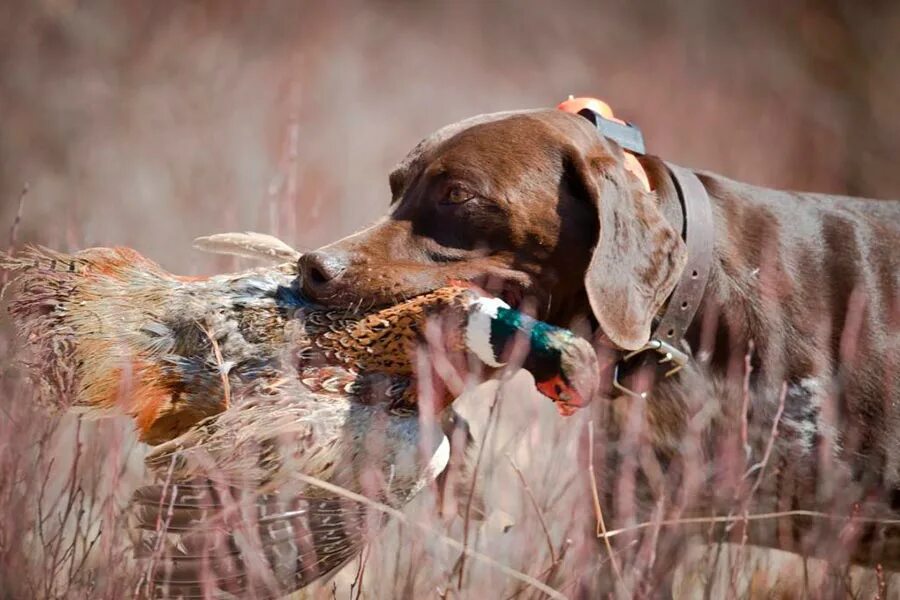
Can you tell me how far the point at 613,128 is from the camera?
3396 millimetres

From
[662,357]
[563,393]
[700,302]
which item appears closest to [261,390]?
[563,393]

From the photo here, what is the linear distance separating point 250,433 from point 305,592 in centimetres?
90

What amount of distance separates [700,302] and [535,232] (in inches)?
20.2

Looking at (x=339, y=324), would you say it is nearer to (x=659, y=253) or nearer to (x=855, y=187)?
(x=659, y=253)

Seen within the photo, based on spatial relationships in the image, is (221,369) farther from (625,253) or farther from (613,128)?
(613,128)

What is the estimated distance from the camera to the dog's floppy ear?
9.55 ft

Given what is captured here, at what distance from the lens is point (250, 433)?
2.33m

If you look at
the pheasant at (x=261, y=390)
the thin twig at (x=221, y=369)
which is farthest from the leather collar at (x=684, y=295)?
the thin twig at (x=221, y=369)

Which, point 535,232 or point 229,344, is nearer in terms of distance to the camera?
point 229,344

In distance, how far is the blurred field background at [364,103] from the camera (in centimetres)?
511

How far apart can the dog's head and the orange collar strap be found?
121mm

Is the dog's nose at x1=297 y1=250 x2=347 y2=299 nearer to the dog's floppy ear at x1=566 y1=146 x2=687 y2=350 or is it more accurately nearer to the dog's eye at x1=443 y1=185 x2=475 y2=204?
the dog's eye at x1=443 y1=185 x2=475 y2=204

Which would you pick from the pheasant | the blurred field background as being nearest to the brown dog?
the blurred field background

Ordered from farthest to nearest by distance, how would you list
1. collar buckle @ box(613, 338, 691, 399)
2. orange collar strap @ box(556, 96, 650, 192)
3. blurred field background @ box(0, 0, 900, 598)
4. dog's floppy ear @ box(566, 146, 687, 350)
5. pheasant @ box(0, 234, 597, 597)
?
blurred field background @ box(0, 0, 900, 598), orange collar strap @ box(556, 96, 650, 192), collar buckle @ box(613, 338, 691, 399), dog's floppy ear @ box(566, 146, 687, 350), pheasant @ box(0, 234, 597, 597)
